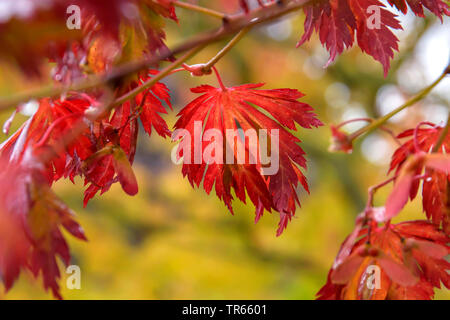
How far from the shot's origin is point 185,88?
3.94 meters

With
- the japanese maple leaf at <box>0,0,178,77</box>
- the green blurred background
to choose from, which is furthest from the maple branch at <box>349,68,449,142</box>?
the green blurred background

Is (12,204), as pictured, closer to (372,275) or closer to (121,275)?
(372,275)

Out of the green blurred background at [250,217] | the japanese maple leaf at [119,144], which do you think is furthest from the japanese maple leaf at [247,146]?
the green blurred background at [250,217]

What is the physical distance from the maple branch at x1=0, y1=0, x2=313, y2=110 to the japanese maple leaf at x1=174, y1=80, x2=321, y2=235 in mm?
193

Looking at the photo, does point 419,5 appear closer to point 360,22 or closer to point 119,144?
point 360,22

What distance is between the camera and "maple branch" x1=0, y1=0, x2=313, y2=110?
415mm

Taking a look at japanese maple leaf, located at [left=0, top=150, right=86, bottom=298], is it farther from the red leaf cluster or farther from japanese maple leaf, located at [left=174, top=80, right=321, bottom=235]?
the red leaf cluster

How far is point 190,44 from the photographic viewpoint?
1.43 ft

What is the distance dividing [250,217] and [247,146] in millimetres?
2111

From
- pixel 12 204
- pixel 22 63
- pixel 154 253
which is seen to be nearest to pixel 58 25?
pixel 22 63

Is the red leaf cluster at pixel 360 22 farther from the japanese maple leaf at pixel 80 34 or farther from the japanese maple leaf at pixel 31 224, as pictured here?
the japanese maple leaf at pixel 31 224

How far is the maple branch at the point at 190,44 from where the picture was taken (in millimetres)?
415

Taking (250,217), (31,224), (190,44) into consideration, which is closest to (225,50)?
(190,44)

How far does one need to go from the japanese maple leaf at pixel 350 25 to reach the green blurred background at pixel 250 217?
1.77m
